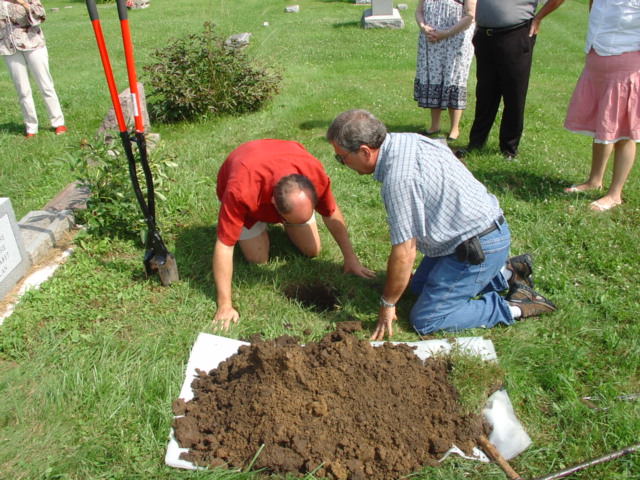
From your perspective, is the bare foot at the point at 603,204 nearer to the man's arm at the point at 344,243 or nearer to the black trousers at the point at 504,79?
the black trousers at the point at 504,79

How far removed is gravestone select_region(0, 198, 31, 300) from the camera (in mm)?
3229

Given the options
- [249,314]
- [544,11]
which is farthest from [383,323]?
[544,11]

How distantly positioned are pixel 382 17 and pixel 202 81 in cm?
931

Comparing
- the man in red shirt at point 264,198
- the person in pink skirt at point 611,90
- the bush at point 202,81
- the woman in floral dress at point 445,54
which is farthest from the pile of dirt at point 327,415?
the bush at point 202,81

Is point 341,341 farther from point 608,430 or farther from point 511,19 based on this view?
point 511,19

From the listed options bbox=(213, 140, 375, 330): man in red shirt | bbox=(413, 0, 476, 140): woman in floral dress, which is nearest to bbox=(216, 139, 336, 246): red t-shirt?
bbox=(213, 140, 375, 330): man in red shirt

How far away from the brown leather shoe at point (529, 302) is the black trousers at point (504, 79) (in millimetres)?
2497

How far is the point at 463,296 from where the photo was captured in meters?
3.01

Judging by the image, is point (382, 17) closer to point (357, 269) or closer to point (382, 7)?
point (382, 7)

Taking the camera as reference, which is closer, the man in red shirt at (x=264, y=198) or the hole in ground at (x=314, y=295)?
the man in red shirt at (x=264, y=198)

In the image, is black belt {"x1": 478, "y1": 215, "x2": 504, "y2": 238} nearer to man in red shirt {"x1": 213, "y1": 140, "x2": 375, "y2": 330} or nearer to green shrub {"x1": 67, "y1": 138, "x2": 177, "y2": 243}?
man in red shirt {"x1": 213, "y1": 140, "x2": 375, "y2": 330}

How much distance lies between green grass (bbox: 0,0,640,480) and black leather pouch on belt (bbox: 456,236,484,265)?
19.6 inches

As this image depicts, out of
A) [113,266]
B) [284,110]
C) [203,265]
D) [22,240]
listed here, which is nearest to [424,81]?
[284,110]

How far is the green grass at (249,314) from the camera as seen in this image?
234 cm
